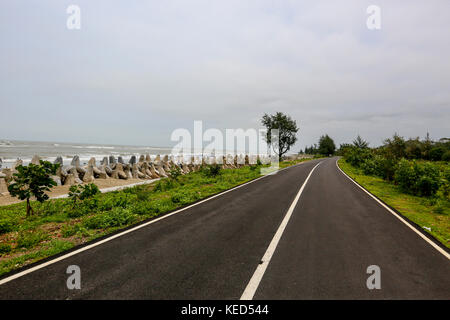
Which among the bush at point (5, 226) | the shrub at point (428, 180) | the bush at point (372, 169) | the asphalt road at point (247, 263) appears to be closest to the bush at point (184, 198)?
the asphalt road at point (247, 263)

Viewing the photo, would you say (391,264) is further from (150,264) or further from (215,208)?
(215,208)

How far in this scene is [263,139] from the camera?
43344 mm

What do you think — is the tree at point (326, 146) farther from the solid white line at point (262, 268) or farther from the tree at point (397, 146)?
the solid white line at point (262, 268)

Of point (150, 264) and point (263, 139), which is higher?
point (263, 139)

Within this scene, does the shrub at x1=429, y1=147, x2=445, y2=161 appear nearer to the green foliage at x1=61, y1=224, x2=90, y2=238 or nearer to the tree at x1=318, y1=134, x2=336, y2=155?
the green foliage at x1=61, y1=224, x2=90, y2=238

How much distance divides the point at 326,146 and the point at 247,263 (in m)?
103

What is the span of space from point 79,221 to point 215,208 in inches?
182

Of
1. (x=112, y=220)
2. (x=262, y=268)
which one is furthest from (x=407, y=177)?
(x=112, y=220)

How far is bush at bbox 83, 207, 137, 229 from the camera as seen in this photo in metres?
5.88

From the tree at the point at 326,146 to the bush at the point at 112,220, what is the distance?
102 m

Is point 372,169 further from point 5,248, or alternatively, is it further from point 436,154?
point 436,154

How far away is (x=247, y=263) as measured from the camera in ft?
12.6
